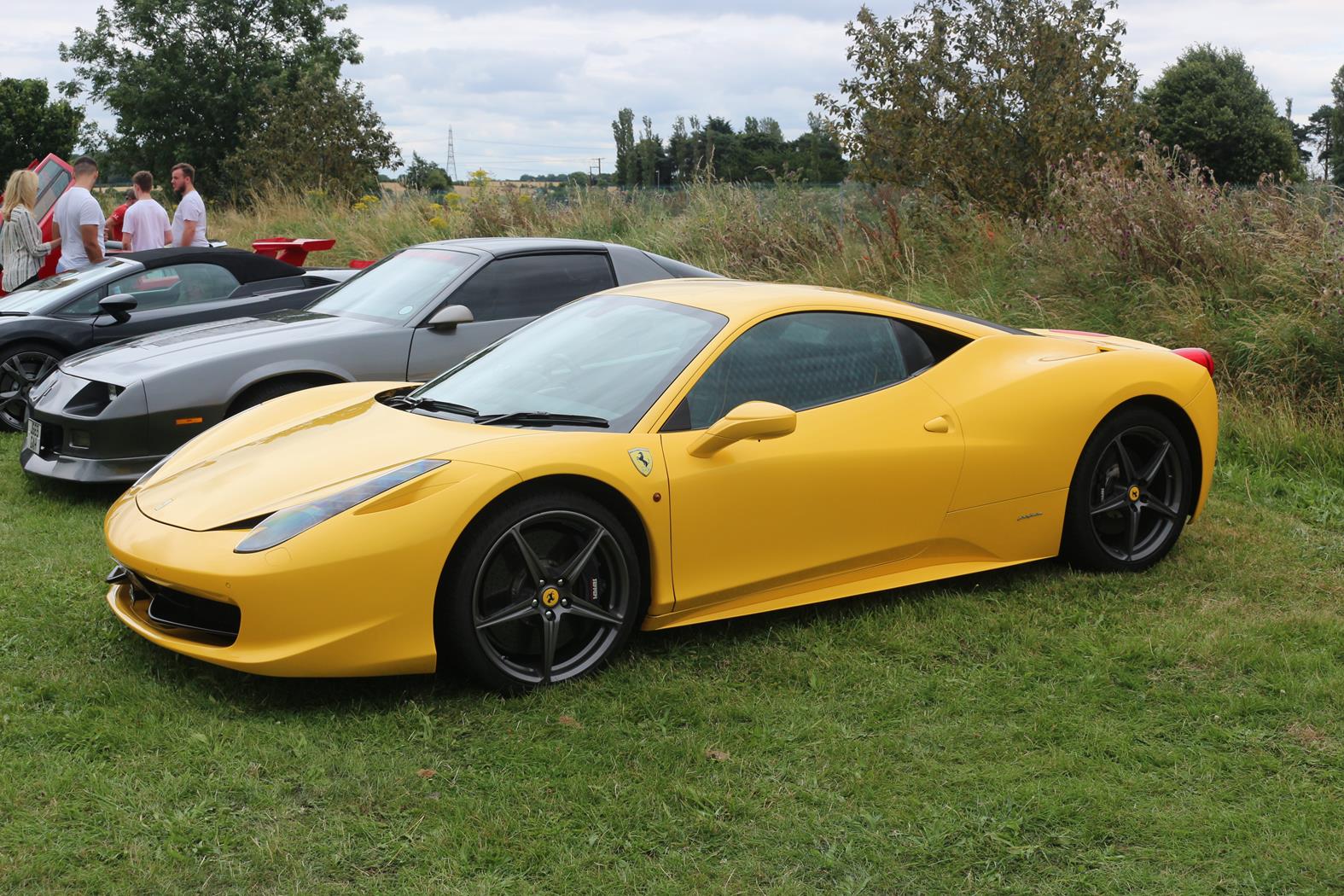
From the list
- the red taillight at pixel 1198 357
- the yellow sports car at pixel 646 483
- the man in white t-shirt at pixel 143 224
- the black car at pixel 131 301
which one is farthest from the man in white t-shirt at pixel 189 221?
the red taillight at pixel 1198 357

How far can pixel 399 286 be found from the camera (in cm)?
754

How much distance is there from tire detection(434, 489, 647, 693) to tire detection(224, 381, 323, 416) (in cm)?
291

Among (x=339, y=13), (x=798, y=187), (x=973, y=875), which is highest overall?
(x=339, y=13)

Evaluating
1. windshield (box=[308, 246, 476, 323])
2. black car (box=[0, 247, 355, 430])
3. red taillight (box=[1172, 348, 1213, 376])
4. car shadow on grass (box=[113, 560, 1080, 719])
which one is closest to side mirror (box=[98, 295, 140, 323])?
black car (box=[0, 247, 355, 430])

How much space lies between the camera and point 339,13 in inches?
2202

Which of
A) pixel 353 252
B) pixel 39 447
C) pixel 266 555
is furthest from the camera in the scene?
pixel 353 252

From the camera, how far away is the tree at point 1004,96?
13875mm

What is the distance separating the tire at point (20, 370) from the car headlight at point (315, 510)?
17.6 feet

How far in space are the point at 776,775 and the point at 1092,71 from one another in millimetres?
12660

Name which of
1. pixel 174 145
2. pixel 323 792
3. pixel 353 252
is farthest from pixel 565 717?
pixel 174 145

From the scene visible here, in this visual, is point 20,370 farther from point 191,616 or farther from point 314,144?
point 314,144

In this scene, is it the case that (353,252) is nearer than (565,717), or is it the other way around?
(565,717)

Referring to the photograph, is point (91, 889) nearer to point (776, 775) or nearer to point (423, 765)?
point (423, 765)

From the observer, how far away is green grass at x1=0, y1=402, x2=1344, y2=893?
3.13m
